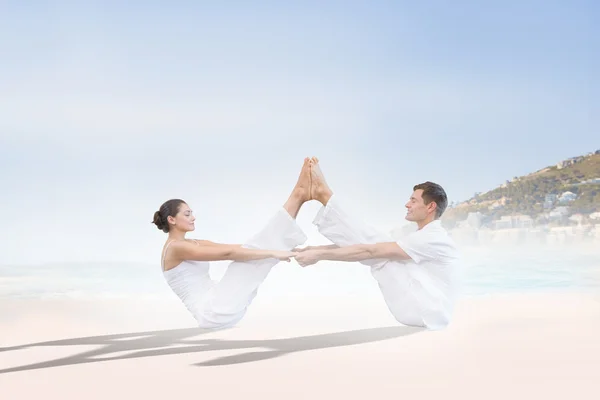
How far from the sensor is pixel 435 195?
447 cm

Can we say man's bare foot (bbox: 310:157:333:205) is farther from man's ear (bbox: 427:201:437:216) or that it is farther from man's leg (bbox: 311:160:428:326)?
man's ear (bbox: 427:201:437:216)

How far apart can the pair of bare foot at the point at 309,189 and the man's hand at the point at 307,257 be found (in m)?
0.27

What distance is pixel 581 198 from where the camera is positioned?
11703 millimetres

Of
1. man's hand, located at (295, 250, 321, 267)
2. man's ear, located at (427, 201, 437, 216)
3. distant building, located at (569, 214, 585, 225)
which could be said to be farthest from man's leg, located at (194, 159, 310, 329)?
distant building, located at (569, 214, 585, 225)

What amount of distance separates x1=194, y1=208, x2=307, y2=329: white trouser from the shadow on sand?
218 mm

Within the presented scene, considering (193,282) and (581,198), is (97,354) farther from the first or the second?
(581,198)

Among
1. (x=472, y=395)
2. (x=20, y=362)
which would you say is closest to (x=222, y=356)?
(x=20, y=362)

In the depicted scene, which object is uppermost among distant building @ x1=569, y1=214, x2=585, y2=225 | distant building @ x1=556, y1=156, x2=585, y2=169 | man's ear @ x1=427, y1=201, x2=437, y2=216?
distant building @ x1=556, y1=156, x2=585, y2=169

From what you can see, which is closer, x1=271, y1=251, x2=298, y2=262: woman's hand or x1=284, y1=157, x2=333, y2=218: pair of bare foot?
x1=271, y1=251, x2=298, y2=262: woman's hand

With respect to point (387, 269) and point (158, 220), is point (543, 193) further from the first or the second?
point (158, 220)

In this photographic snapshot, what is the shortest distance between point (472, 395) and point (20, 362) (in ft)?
8.05

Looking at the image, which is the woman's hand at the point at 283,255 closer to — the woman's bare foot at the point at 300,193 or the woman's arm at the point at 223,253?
the woman's arm at the point at 223,253

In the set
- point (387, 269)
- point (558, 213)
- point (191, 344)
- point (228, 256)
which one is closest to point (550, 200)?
point (558, 213)

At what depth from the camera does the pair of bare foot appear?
4.52m
